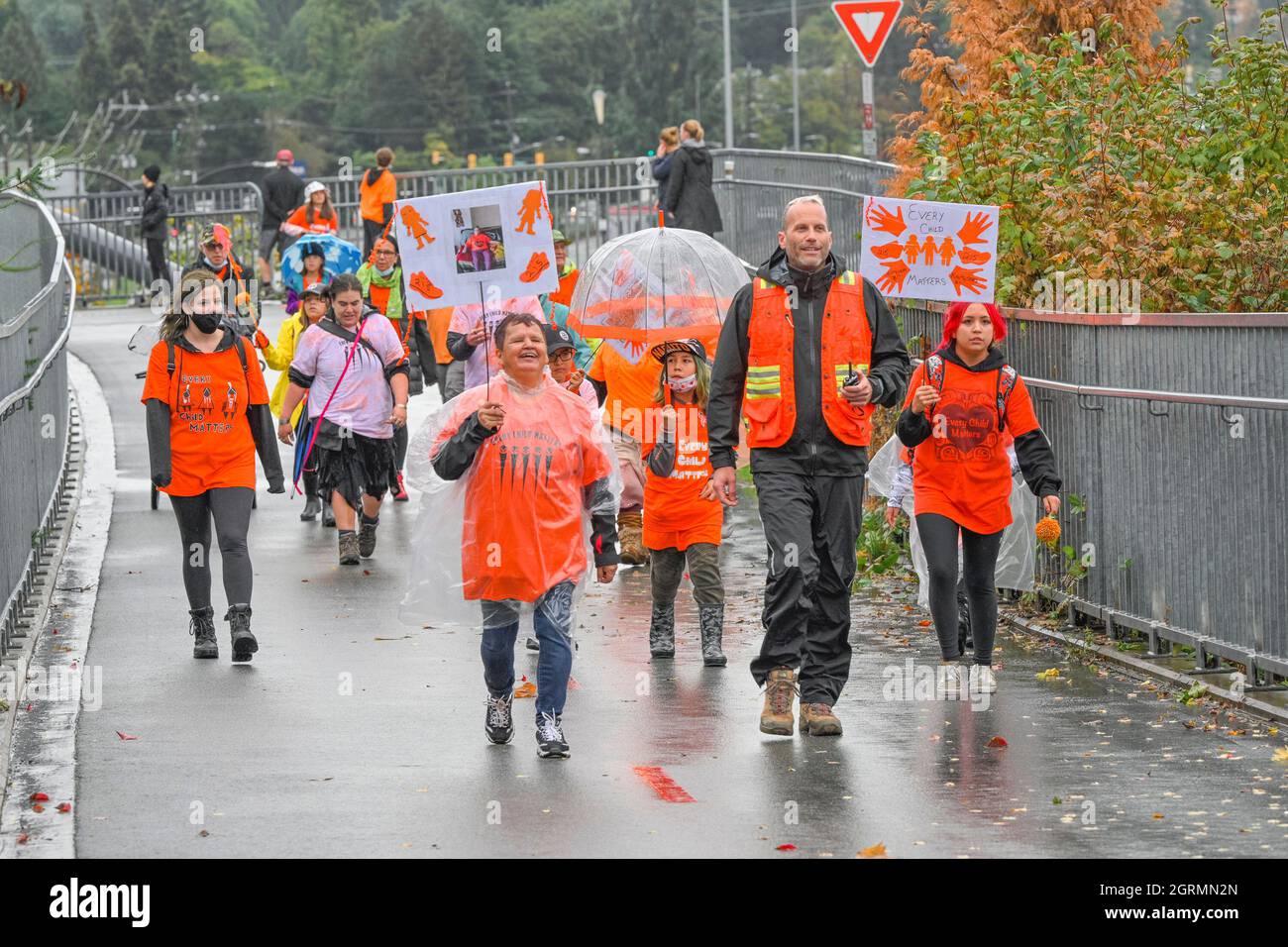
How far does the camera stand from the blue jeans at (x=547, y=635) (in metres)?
8.34

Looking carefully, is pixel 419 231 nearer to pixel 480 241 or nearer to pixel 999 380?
pixel 480 241

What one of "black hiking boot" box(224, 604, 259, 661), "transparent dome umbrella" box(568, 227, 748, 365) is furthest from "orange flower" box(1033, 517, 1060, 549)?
"black hiking boot" box(224, 604, 259, 661)

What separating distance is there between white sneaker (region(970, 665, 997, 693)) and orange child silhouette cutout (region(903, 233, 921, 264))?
2064mm

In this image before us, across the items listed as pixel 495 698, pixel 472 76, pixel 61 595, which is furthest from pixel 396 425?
pixel 472 76

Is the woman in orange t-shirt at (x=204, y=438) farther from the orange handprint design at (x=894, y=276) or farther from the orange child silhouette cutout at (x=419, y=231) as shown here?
the orange handprint design at (x=894, y=276)

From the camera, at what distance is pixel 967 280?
33.7ft

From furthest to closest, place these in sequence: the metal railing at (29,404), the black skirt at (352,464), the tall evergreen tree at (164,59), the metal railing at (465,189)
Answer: the tall evergreen tree at (164,59) < the metal railing at (465,189) < the black skirt at (352,464) < the metal railing at (29,404)

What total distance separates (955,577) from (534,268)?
7.64ft

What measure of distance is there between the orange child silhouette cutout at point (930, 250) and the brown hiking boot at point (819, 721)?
2628 mm

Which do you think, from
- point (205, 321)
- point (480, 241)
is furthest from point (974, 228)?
point (205, 321)

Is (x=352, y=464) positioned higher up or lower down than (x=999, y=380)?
lower down

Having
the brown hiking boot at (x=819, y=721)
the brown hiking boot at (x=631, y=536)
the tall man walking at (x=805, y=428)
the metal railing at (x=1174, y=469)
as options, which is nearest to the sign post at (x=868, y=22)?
the brown hiking boot at (x=631, y=536)

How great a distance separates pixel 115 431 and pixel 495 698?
1138 cm

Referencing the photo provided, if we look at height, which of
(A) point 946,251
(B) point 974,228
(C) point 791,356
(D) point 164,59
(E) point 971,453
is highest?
(D) point 164,59
